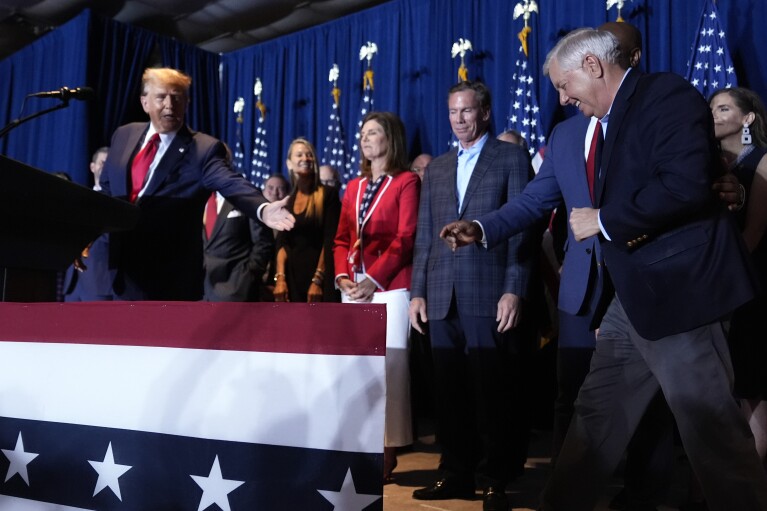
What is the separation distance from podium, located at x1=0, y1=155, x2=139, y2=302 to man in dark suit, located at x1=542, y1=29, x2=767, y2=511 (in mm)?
1418

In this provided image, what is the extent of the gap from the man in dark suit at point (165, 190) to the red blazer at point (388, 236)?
671 mm

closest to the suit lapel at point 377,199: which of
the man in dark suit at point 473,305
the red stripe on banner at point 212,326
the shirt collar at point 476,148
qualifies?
the man in dark suit at point 473,305

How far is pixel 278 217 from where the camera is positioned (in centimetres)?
244

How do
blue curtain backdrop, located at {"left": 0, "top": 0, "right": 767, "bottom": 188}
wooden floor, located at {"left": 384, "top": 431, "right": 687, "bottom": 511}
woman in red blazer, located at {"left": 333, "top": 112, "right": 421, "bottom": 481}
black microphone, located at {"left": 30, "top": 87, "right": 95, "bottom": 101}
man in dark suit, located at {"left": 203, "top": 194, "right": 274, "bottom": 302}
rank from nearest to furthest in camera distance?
black microphone, located at {"left": 30, "top": 87, "right": 95, "bottom": 101} < wooden floor, located at {"left": 384, "top": 431, "right": 687, "bottom": 511} < woman in red blazer, located at {"left": 333, "top": 112, "right": 421, "bottom": 481} < man in dark suit, located at {"left": 203, "top": 194, "right": 274, "bottom": 302} < blue curtain backdrop, located at {"left": 0, "top": 0, "right": 767, "bottom": 188}

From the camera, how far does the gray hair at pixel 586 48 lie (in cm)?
203

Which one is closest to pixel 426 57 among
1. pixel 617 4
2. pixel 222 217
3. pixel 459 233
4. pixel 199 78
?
pixel 617 4

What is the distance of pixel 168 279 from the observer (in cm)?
286

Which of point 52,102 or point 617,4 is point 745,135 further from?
point 52,102

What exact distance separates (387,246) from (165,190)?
1.04m

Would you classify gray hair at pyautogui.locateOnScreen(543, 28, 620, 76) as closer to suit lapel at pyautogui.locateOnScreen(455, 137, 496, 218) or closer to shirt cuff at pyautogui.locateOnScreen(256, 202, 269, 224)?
suit lapel at pyautogui.locateOnScreen(455, 137, 496, 218)

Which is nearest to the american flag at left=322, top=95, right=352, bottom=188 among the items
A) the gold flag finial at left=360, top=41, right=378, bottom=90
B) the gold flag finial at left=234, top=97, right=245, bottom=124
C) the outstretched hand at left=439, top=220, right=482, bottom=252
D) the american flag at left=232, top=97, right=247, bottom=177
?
the gold flag finial at left=360, top=41, right=378, bottom=90

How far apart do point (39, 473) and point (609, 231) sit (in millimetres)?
1464

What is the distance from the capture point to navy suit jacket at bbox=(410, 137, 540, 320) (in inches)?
110

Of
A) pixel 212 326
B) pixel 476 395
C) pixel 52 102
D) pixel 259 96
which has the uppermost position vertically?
pixel 52 102
